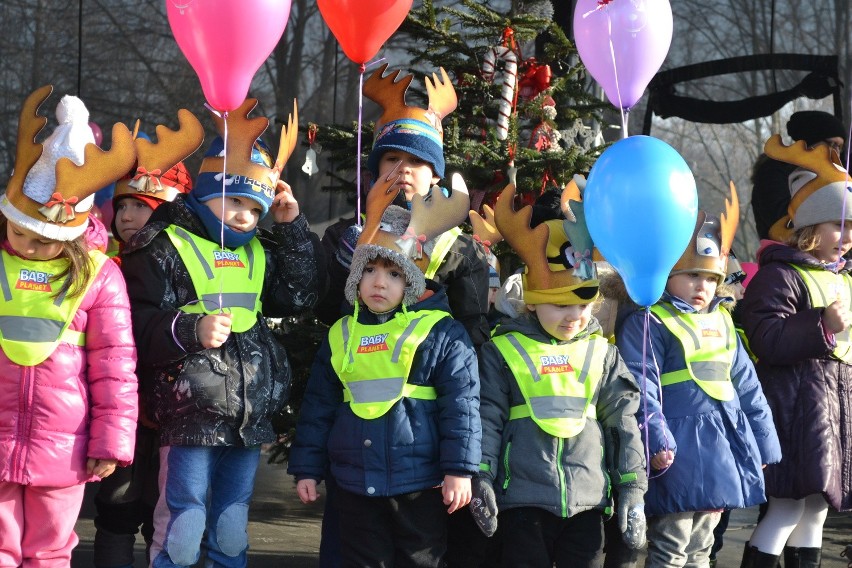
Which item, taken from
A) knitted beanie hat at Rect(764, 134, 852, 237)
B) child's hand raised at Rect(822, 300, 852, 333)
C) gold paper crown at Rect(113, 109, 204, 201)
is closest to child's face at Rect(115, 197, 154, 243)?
gold paper crown at Rect(113, 109, 204, 201)

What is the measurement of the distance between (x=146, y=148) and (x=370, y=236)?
1108 millimetres

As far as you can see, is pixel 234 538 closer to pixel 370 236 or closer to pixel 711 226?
pixel 370 236

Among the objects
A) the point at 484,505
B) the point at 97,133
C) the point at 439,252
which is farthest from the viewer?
the point at 97,133

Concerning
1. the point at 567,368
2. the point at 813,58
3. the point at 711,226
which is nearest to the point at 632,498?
the point at 567,368

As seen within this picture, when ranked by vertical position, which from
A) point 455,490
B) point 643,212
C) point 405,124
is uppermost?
point 405,124

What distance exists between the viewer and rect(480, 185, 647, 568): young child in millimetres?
4406

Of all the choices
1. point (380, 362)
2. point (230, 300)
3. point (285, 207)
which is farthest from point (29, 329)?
point (380, 362)

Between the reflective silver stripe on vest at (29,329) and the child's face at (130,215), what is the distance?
1122mm

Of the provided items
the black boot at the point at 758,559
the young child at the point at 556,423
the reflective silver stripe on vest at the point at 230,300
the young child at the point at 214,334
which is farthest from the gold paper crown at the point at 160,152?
the black boot at the point at 758,559

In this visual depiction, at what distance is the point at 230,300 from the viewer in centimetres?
456

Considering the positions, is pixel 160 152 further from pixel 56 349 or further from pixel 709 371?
pixel 709 371

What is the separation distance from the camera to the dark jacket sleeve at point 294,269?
478 cm

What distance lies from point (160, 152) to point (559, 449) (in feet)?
6.82

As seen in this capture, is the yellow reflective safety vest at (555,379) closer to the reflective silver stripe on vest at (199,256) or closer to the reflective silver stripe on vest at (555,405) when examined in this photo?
the reflective silver stripe on vest at (555,405)
